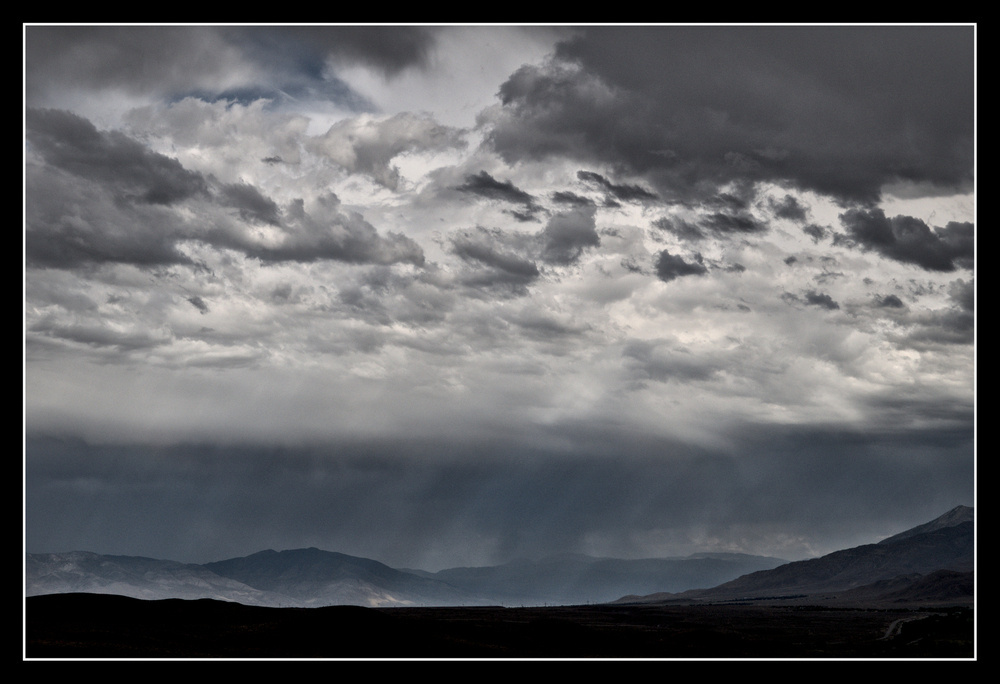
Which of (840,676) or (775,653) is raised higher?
(840,676)

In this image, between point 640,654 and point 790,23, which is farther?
point 640,654

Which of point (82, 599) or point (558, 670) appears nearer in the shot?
point (558, 670)

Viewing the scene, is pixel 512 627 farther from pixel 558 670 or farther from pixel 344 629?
pixel 558 670

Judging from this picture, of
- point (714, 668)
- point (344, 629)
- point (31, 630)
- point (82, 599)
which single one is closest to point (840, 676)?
point (714, 668)

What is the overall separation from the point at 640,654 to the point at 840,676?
43.6m

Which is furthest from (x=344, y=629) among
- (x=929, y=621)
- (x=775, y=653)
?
(x=929, y=621)
